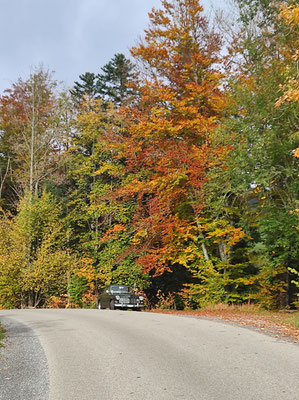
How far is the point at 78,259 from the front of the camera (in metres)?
29.5

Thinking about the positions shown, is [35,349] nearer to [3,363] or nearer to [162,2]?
[3,363]

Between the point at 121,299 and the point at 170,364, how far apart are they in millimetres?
14544

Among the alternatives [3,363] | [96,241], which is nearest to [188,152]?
[96,241]

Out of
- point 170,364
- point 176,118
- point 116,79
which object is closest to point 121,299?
point 176,118

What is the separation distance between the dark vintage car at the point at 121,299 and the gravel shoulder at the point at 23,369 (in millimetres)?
10685

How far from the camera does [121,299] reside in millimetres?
20516

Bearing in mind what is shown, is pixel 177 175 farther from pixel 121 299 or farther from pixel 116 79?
pixel 116 79

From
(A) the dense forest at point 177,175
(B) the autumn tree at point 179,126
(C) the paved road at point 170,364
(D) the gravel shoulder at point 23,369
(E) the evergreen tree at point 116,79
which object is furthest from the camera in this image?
(E) the evergreen tree at point 116,79

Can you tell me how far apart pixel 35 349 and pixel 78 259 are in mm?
21624

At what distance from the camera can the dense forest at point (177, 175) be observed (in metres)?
15.5

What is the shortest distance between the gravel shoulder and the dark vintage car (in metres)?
10.7

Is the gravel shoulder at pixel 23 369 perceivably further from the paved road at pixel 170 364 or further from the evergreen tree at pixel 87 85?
the evergreen tree at pixel 87 85

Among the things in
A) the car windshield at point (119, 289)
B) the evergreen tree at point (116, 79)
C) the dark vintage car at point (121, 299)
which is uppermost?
the evergreen tree at point (116, 79)

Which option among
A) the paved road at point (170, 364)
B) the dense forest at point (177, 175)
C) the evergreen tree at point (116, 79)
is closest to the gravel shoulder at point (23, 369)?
the paved road at point (170, 364)
